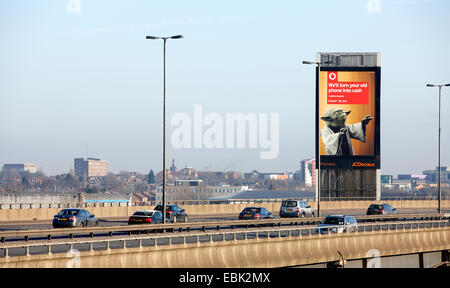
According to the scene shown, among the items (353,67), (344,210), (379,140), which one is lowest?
(344,210)

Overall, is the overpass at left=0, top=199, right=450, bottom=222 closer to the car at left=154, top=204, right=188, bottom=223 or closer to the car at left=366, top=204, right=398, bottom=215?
the car at left=154, top=204, right=188, bottom=223

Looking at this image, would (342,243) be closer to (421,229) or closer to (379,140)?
(421,229)

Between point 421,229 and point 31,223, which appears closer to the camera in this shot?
point 421,229

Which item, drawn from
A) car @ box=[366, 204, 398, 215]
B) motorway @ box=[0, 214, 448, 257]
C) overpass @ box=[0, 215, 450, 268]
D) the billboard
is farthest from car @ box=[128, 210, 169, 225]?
the billboard

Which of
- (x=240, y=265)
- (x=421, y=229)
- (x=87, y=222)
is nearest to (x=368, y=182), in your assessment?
(x=421, y=229)

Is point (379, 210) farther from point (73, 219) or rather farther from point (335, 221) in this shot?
point (73, 219)

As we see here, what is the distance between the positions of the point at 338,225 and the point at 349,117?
50.5 metres

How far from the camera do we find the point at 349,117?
94.2 meters

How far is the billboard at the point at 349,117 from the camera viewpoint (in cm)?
9388

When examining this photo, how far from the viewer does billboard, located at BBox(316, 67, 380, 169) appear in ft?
308

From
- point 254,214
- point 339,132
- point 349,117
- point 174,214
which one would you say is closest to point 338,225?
point 254,214

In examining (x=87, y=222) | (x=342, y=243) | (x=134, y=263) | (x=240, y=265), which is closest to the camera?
(x=134, y=263)
